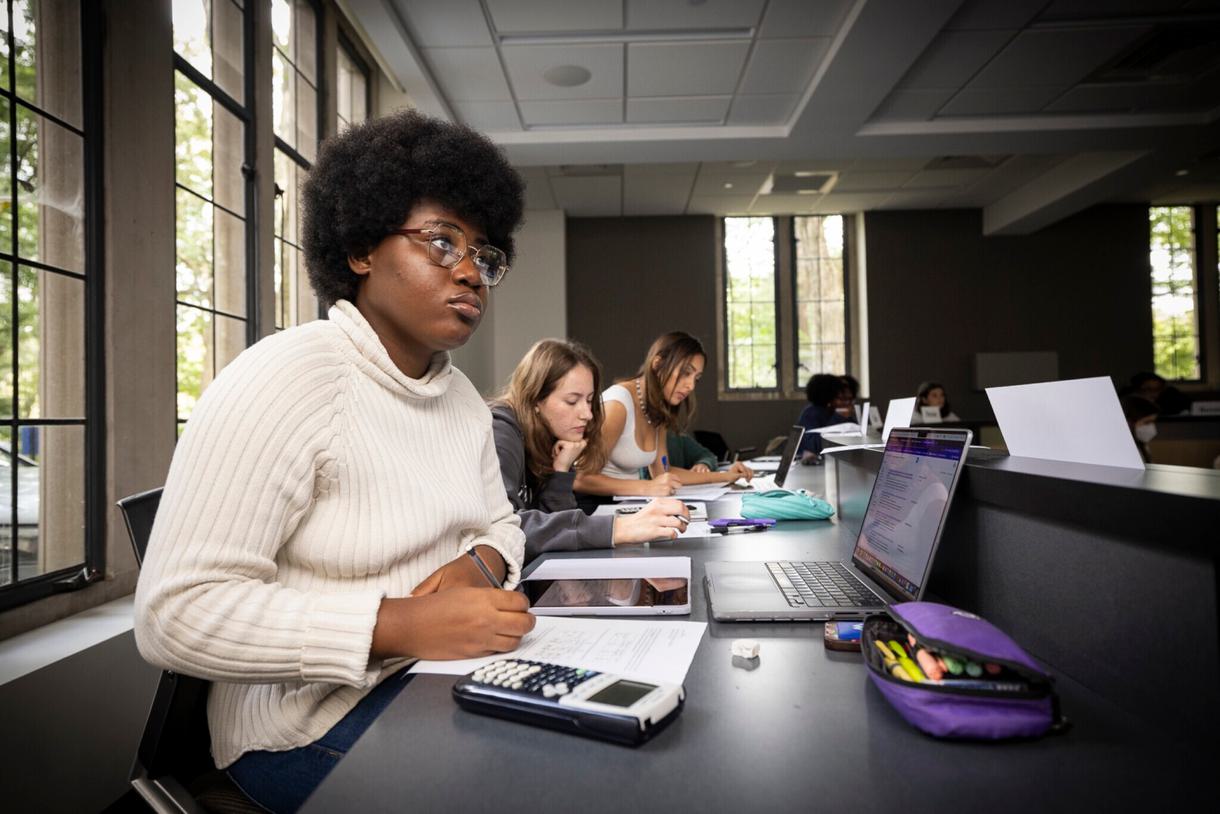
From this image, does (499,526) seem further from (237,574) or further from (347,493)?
(237,574)

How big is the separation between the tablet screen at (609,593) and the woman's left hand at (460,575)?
92 millimetres

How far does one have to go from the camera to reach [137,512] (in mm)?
1101

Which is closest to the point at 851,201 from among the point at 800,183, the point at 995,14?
the point at 800,183

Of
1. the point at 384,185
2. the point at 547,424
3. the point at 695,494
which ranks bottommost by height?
the point at 695,494

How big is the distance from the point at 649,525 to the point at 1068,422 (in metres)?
0.91

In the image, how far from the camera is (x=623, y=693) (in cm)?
70

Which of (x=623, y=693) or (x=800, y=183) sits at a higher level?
(x=800, y=183)

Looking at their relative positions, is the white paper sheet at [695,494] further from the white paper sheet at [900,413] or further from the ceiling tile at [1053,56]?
the ceiling tile at [1053,56]

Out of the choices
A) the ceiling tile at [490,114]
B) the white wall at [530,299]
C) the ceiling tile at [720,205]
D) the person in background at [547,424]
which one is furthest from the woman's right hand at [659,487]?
the ceiling tile at [720,205]

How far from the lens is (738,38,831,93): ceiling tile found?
4367 millimetres

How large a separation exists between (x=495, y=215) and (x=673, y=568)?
724 mm

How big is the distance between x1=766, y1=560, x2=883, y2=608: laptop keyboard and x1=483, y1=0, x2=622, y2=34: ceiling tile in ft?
11.8

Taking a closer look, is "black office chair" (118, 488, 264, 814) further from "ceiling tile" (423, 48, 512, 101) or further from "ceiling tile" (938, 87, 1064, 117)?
"ceiling tile" (938, 87, 1064, 117)

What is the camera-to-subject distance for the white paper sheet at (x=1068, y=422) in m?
0.89
